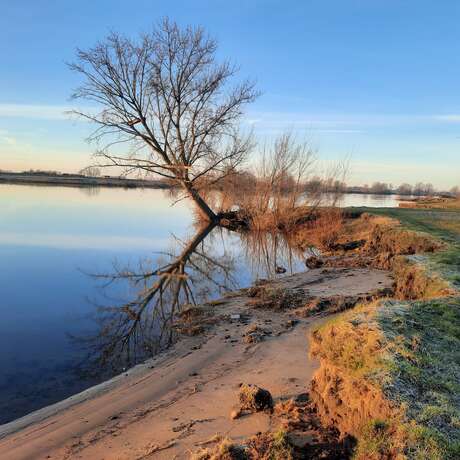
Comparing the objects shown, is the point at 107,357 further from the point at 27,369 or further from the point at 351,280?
the point at 351,280

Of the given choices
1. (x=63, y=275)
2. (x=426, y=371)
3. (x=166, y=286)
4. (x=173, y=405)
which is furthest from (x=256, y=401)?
(x=63, y=275)

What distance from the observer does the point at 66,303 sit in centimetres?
1055

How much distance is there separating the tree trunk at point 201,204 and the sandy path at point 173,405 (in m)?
20.7

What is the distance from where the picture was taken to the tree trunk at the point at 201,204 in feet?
92.6

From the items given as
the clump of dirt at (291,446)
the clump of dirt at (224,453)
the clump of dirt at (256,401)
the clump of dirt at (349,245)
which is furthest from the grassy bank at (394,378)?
the clump of dirt at (349,245)

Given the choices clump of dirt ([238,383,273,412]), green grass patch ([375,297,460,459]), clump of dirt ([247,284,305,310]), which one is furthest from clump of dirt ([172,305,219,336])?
green grass patch ([375,297,460,459])

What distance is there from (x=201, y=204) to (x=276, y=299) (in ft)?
67.6

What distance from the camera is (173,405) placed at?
17.0ft

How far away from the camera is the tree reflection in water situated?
7.86 m

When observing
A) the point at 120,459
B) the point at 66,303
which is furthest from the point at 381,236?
the point at 120,459

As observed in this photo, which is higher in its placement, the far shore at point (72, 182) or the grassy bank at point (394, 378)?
the grassy bank at point (394, 378)

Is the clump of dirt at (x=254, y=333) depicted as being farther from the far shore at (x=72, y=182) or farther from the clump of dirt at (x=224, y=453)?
the far shore at (x=72, y=182)

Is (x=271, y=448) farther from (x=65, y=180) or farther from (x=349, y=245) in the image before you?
(x=65, y=180)

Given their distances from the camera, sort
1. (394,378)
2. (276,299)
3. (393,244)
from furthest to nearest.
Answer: (393,244) < (276,299) < (394,378)
